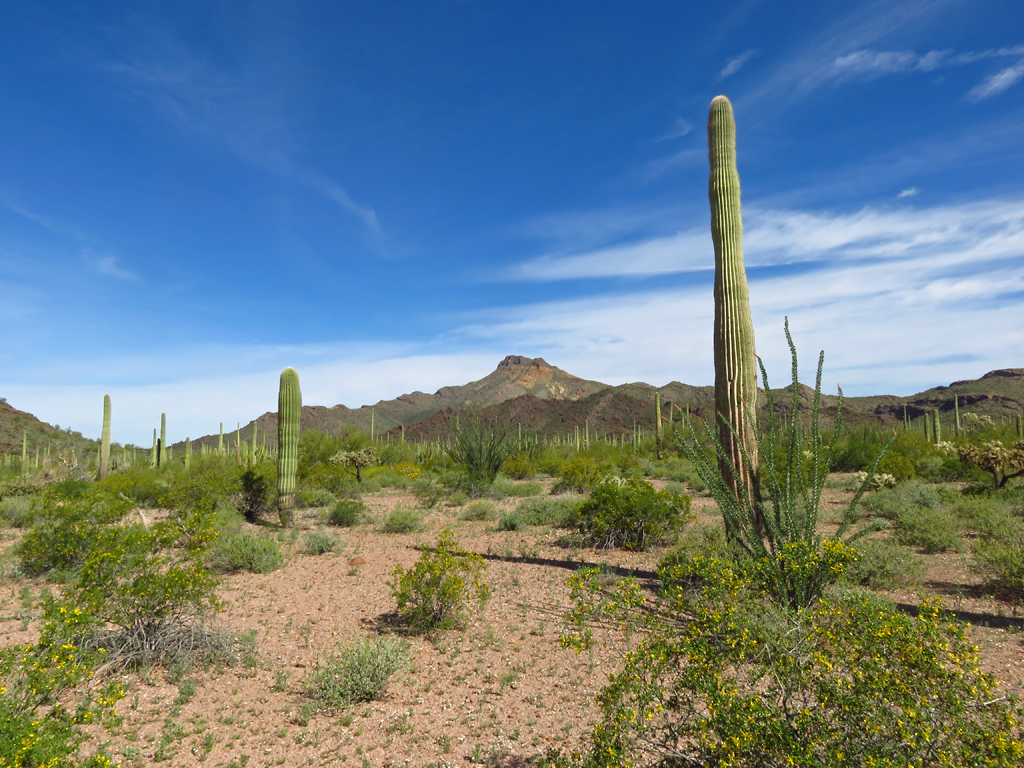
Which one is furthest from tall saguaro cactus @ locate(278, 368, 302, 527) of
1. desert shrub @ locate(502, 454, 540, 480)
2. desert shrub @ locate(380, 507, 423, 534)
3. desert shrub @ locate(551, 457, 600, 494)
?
desert shrub @ locate(502, 454, 540, 480)

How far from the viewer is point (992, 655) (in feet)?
16.1

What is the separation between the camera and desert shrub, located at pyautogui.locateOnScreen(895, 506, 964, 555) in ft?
27.4

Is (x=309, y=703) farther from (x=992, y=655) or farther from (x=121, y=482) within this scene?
(x=121, y=482)

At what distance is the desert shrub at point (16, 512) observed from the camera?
12500mm

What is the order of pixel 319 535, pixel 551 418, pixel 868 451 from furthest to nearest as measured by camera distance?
pixel 551 418, pixel 868 451, pixel 319 535

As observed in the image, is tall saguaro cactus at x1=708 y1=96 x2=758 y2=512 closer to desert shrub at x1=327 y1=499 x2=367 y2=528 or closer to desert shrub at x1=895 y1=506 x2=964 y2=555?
desert shrub at x1=895 y1=506 x2=964 y2=555

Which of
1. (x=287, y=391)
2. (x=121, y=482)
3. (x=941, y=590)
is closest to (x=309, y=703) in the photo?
(x=941, y=590)

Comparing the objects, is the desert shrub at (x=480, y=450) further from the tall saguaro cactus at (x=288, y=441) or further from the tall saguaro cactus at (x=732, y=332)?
the tall saguaro cactus at (x=732, y=332)

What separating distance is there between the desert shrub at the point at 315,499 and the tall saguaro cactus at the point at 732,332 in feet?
37.0

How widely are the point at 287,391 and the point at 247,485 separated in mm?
2518

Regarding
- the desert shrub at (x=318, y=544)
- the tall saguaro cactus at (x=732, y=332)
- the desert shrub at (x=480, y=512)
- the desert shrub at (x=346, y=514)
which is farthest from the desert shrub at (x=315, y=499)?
the tall saguaro cactus at (x=732, y=332)

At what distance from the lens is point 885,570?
6.90 m

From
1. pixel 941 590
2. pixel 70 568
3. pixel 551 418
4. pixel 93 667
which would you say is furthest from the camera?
pixel 551 418

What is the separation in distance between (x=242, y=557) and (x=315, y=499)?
6513 mm
